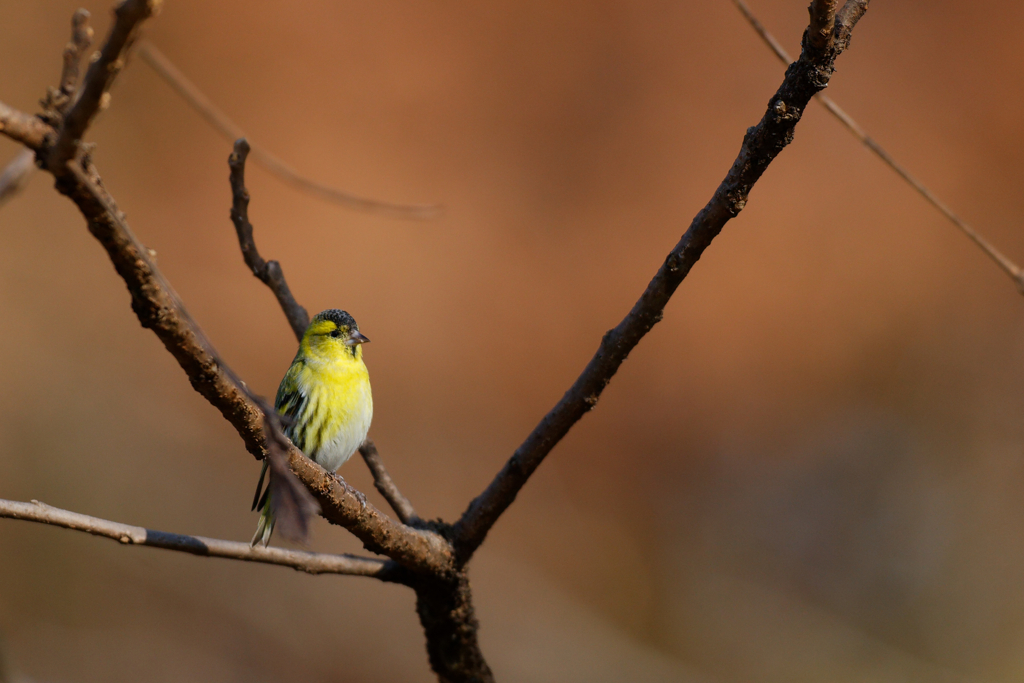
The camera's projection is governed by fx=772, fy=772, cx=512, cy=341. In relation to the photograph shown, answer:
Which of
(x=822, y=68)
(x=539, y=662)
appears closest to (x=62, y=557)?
(x=539, y=662)

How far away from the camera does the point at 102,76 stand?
2.70 feet

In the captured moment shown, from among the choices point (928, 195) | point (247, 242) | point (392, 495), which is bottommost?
point (392, 495)

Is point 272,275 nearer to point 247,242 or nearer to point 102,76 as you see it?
point 247,242

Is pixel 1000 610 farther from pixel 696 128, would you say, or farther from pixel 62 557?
pixel 62 557

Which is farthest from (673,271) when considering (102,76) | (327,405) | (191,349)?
(327,405)

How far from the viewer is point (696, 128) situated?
9.30 meters

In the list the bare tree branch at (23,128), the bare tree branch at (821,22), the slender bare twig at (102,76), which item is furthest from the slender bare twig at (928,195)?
the bare tree branch at (23,128)

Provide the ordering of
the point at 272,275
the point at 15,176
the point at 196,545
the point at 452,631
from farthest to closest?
the point at 272,275
the point at 452,631
the point at 196,545
the point at 15,176

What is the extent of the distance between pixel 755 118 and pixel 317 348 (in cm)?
729

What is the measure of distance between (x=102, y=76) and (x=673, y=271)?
4.05ft

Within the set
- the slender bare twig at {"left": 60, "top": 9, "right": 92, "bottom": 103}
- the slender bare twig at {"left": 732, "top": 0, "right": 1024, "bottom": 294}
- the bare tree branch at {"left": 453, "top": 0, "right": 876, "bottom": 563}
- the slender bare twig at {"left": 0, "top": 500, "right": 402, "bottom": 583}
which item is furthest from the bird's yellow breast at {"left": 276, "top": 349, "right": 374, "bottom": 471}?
the slender bare twig at {"left": 60, "top": 9, "right": 92, "bottom": 103}

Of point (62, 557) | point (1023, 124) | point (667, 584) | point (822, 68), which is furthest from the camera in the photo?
point (1023, 124)

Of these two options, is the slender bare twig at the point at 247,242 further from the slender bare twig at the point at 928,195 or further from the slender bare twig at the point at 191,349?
the slender bare twig at the point at 928,195

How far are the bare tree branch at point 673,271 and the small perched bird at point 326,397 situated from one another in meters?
1.01
